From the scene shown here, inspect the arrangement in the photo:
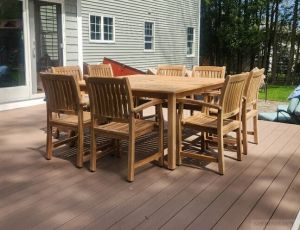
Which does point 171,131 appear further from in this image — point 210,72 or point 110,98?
point 210,72

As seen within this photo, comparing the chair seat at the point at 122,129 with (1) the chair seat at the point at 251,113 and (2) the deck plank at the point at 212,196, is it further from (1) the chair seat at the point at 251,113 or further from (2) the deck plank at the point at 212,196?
(1) the chair seat at the point at 251,113

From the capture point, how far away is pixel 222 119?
327cm

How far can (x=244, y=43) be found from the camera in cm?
1605

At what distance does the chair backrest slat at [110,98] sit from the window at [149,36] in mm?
8957

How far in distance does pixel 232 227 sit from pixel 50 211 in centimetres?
120

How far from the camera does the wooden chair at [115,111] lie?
301 cm

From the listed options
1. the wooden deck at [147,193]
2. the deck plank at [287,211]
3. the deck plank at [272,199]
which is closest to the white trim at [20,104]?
the wooden deck at [147,193]

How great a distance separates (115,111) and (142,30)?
8.73 meters

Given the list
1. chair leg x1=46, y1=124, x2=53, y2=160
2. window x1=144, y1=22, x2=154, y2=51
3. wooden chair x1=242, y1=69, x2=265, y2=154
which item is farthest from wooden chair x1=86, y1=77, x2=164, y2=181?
window x1=144, y1=22, x2=154, y2=51

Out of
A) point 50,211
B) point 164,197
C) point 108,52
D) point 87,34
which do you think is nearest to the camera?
point 50,211

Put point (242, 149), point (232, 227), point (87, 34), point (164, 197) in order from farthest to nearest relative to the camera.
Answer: point (87, 34) → point (242, 149) → point (164, 197) → point (232, 227)

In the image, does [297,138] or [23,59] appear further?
[23,59]

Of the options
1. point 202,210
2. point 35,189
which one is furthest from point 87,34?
point 202,210

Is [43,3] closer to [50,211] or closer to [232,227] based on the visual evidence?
[50,211]
